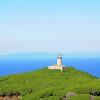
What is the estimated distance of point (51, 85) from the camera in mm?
47344

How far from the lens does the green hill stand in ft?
137

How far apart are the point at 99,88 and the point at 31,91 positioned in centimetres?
829

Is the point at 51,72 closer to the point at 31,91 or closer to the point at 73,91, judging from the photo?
the point at 31,91

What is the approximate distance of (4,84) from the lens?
4984 centimetres

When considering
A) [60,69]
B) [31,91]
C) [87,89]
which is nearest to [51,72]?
[60,69]

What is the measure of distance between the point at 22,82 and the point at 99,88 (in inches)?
464

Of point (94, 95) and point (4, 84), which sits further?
point (4, 84)

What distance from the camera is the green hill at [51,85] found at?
41656 mm

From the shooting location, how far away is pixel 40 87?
154 ft

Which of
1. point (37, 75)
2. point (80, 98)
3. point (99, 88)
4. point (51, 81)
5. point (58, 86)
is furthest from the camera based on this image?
point (37, 75)

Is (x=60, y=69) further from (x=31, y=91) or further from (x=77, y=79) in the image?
(x=31, y=91)

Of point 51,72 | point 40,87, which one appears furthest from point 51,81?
point 51,72

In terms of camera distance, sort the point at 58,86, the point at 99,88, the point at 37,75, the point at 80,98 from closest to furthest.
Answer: the point at 80,98
the point at 99,88
the point at 58,86
the point at 37,75

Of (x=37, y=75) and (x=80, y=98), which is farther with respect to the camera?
(x=37, y=75)
